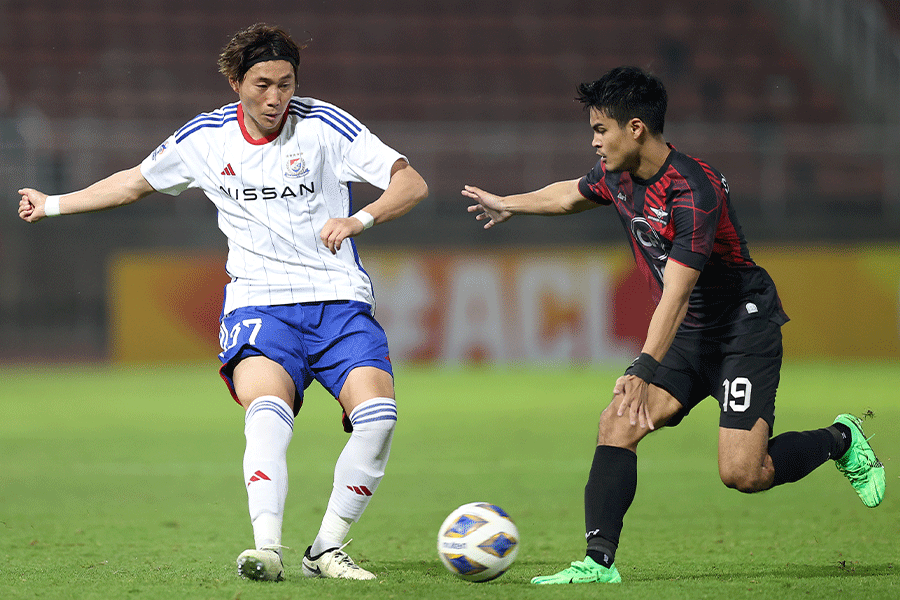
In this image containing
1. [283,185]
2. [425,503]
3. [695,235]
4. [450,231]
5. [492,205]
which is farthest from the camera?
[450,231]

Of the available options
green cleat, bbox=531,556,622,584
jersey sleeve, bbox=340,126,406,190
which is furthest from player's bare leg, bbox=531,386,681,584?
jersey sleeve, bbox=340,126,406,190

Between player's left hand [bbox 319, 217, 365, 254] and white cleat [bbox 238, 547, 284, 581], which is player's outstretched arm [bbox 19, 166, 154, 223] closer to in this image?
player's left hand [bbox 319, 217, 365, 254]

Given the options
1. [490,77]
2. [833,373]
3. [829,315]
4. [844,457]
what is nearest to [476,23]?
[490,77]

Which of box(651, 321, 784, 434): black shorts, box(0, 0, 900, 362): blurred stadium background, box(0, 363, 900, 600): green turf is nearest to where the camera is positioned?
box(0, 363, 900, 600): green turf

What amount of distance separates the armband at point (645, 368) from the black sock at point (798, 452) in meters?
0.91

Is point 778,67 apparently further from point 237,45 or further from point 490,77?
point 237,45

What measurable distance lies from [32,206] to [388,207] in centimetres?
156

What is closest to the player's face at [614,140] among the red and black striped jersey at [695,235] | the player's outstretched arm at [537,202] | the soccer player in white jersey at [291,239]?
the red and black striped jersey at [695,235]

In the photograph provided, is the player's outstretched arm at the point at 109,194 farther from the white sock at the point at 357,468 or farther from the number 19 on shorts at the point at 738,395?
the number 19 on shorts at the point at 738,395

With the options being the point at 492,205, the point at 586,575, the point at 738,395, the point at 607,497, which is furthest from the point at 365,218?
the point at 738,395

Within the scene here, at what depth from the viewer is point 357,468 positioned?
167 inches

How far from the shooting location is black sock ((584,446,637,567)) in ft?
13.3

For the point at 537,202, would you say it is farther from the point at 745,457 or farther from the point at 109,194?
the point at 109,194

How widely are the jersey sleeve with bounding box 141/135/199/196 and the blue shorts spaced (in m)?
0.58
